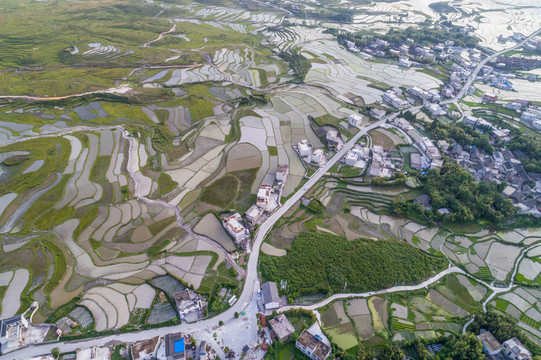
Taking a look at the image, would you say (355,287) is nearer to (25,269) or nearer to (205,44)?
(25,269)

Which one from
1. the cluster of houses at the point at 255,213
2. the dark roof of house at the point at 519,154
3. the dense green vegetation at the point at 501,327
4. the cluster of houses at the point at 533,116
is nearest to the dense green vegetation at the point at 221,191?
the cluster of houses at the point at 255,213

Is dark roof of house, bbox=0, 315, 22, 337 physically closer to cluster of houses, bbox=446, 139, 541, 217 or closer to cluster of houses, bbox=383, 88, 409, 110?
cluster of houses, bbox=446, 139, 541, 217

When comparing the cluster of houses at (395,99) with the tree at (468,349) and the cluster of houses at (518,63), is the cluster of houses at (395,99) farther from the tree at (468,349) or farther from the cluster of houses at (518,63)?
the tree at (468,349)

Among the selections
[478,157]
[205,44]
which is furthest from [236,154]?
[205,44]

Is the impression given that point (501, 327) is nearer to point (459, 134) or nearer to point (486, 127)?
point (459, 134)

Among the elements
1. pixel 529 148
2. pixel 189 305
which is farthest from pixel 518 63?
pixel 189 305

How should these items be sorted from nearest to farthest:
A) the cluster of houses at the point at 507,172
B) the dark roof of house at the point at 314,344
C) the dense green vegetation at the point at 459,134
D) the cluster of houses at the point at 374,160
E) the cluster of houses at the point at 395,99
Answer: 1. the dark roof of house at the point at 314,344
2. the cluster of houses at the point at 507,172
3. the cluster of houses at the point at 374,160
4. the dense green vegetation at the point at 459,134
5. the cluster of houses at the point at 395,99
